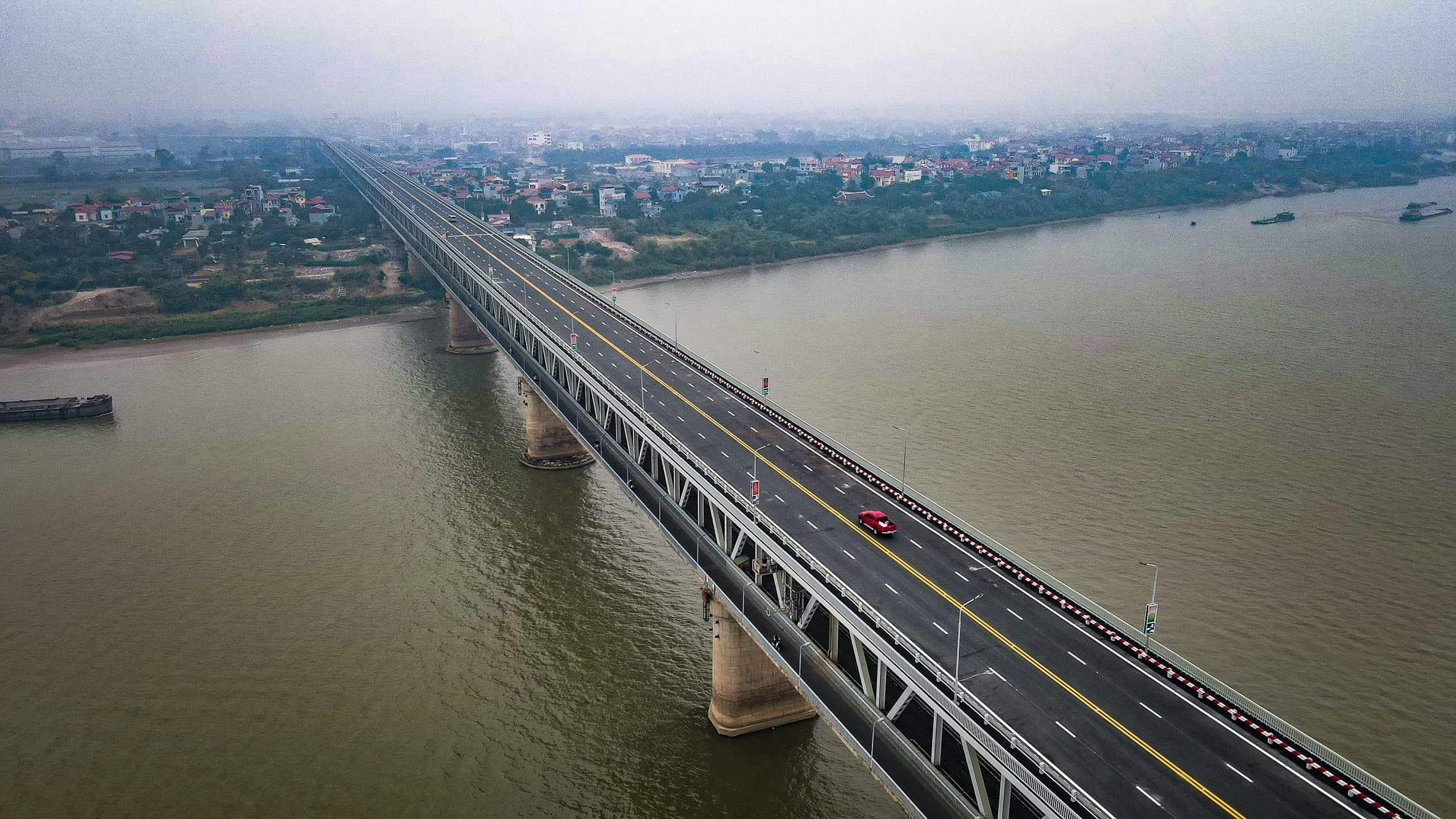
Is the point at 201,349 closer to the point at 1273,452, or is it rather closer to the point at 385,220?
the point at 385,220

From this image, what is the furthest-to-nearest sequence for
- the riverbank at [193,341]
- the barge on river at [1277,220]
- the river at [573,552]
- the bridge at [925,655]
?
the barge on river at [1277,220] < the riverbank at [193,341] < the river at [573,552] < the bridge at [925,655]

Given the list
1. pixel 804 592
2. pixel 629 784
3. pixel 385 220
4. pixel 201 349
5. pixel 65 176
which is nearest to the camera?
pixel 804 592

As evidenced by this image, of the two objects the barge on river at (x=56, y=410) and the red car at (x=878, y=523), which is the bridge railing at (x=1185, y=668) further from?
the barge on river at (x=56, y=410)

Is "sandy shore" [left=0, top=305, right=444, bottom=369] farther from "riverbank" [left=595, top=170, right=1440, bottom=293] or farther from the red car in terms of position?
the red car

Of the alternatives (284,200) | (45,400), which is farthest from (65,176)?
(45,400)

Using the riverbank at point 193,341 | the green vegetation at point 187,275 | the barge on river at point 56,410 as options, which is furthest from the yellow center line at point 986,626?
the green vegetation at point 187,275

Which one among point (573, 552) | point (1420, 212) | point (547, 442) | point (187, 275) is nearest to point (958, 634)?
point (573, 552)
